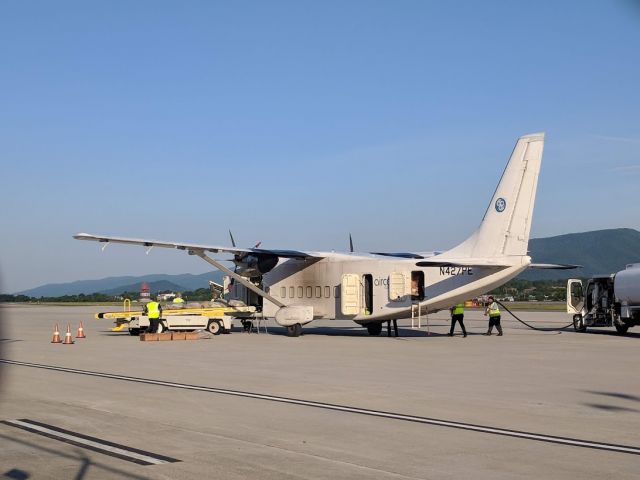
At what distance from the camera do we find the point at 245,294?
122 ft

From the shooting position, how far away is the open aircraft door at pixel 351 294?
32.1 m

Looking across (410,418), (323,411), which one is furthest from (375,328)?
(410,418)

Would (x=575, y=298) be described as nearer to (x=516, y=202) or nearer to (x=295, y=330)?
(x=516, y=202)

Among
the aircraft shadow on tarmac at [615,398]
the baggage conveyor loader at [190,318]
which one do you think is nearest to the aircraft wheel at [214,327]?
the baggage conveyor loader at [190,318]

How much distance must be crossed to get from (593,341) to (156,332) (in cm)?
1663

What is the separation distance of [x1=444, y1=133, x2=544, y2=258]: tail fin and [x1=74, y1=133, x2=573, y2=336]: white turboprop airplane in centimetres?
3

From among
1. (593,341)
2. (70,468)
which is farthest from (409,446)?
(593,341)

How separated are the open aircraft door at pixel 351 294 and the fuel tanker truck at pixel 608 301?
435 inches

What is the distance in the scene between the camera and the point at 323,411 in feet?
42.7

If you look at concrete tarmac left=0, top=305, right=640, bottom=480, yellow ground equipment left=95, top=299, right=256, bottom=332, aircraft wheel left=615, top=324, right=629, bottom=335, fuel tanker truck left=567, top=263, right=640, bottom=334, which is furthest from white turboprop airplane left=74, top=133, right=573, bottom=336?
aircraft wheel left=615, top=324, right=629, bottom=335

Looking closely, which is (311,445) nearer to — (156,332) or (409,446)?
(409,446)

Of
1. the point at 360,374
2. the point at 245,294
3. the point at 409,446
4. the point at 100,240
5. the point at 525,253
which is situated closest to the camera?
the point at 409,446

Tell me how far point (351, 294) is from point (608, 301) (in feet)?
42.0

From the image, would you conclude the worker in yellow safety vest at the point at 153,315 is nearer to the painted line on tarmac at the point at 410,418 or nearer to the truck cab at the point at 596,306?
the painted line on tarmac at the point at 410,418
